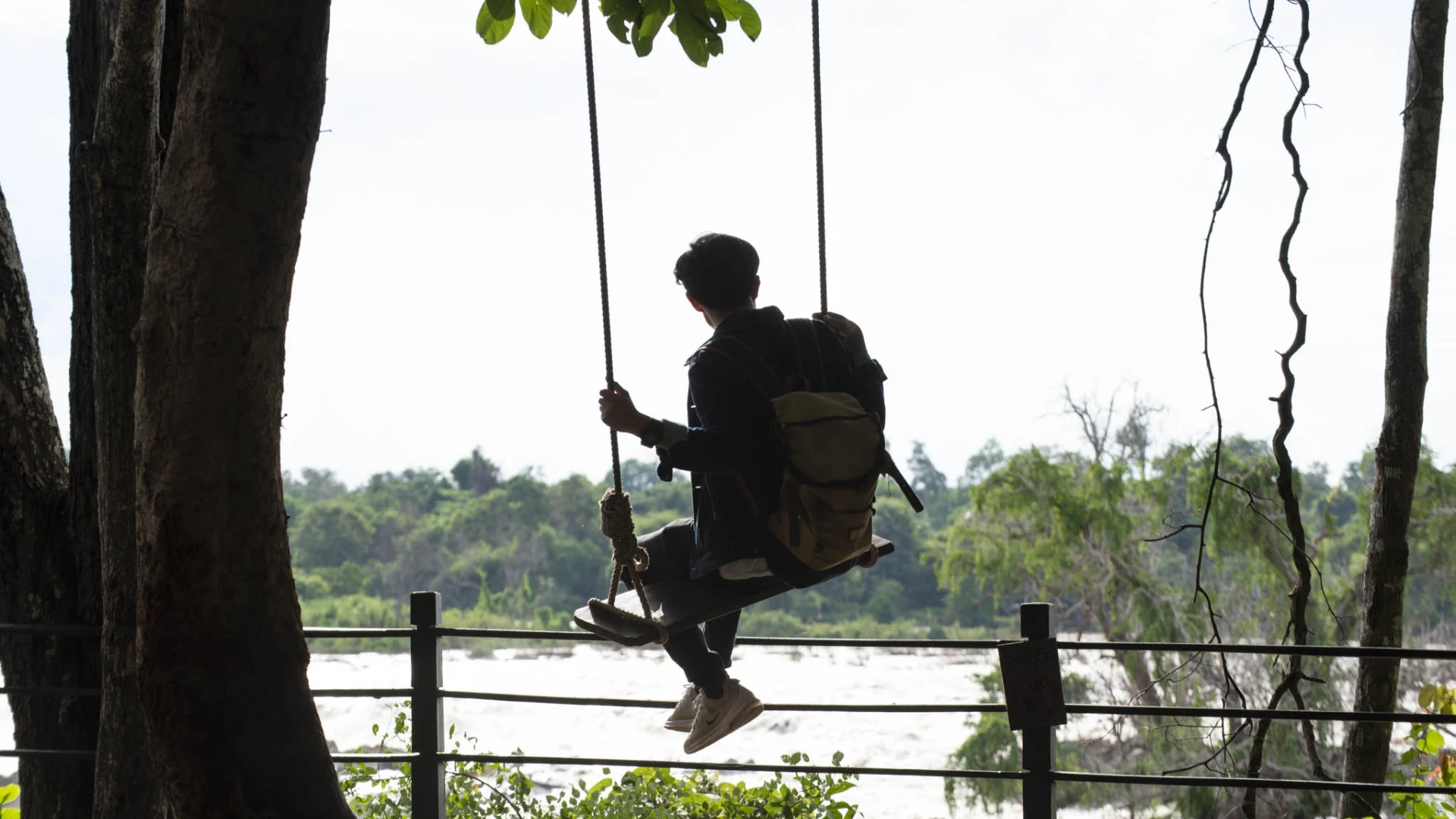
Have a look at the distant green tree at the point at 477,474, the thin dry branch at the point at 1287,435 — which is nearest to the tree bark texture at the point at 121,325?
the thin dry branch at the point at 1287,435

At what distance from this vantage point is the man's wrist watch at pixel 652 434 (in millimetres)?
1981

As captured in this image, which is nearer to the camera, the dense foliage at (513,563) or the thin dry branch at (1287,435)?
the thin dry branch at (1287,435)

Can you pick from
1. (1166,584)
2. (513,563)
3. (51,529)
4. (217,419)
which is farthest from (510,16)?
(513,563)

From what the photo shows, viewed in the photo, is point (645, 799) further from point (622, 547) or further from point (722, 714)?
point (622, 547)

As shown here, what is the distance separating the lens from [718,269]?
2113mm

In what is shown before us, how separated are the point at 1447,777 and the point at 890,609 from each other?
36.1 m

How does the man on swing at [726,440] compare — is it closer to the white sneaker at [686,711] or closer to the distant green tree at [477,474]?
the white sneaker at [686,711]

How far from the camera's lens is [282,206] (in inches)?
58.1

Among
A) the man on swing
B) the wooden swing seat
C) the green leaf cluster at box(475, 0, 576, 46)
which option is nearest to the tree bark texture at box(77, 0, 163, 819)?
the green leaf cluster at box(475, 0, 576, 46)

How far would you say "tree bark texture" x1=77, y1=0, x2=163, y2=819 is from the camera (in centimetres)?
208

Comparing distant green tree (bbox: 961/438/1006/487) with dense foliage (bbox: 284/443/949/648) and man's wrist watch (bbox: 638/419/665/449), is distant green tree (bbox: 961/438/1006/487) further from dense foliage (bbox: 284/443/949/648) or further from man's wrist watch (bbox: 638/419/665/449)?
man's wrist watch (bbox: 638/419/665/449)

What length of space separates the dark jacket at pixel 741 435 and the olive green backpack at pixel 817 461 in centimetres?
2

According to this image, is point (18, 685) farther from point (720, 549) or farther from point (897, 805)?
point (897, 805)

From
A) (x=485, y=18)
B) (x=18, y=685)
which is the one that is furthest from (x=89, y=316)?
(x=485, y=18)
